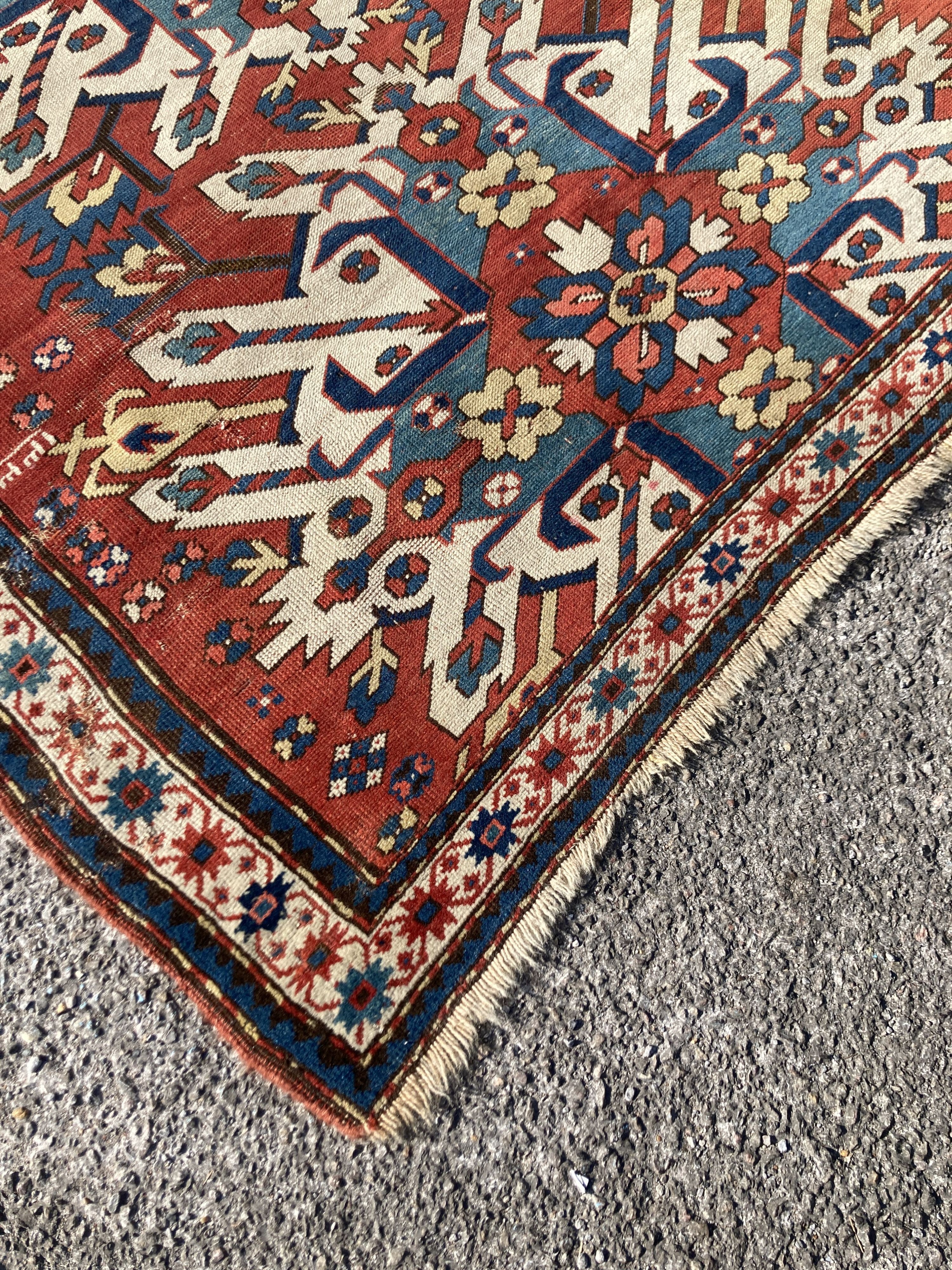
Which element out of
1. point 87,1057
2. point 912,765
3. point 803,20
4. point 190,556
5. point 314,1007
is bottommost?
point 87,1057

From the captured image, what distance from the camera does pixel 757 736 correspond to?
159 cm

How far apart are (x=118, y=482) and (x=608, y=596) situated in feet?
2.75

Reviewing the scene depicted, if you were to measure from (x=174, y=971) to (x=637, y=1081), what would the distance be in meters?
0.67

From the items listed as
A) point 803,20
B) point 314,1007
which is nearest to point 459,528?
point 314,1007

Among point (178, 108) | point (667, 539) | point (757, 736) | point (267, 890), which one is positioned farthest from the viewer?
point (178, 108)

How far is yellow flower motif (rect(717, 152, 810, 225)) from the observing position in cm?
191

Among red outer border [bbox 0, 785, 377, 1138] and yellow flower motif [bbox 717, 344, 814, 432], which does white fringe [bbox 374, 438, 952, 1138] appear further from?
yellow flower motif [bbox 717, 344, 814, 432]

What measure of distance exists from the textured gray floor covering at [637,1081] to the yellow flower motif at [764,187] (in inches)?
38.6

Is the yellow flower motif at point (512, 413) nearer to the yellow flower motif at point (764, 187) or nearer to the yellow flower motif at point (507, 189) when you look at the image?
the yellow flower motif at point (507, 189)

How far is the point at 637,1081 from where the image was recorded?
1413 mm

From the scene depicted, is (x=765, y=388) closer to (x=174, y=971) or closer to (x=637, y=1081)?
(x=637, y=1081)

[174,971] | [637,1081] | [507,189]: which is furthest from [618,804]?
[507,189]

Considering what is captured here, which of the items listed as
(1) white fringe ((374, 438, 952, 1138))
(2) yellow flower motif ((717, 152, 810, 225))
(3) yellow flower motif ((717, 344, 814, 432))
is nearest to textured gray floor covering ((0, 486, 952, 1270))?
(1) white fringe ((374, 438, 952, 1138))

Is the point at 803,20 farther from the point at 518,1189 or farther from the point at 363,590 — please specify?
the point at 518,1189
